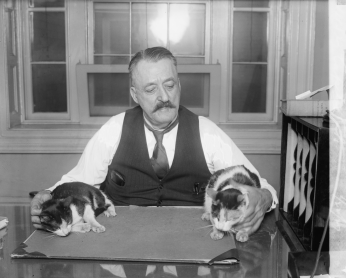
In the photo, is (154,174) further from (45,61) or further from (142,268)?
(45,61)

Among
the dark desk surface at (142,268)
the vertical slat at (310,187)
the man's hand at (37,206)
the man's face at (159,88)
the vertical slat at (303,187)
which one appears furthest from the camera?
the man's face at (159,88)

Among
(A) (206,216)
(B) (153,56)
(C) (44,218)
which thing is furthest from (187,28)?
(C) (44,218)

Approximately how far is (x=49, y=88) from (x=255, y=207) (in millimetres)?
2196

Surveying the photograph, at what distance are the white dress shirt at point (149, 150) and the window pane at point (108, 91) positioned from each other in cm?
113

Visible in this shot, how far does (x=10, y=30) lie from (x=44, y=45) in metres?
0.25

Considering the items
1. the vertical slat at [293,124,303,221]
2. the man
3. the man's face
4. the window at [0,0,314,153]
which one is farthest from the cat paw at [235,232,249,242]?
the window at [0,0,314,153]

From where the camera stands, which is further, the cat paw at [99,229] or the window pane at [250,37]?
the window pane at [250,37]

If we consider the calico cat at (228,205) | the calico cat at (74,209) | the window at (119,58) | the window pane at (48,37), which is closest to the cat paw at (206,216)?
the calico cat at (228,205)

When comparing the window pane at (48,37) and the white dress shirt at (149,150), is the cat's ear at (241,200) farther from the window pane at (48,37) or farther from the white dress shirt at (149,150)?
the window pane at (48,37)

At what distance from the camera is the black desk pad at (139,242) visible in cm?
127

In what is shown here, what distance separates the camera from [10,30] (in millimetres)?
3104

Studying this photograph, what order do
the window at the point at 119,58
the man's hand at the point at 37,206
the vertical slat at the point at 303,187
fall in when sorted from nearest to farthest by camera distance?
the vertical slat at the point at 303,187 < the man's hand at the point at 37,206 < the window at the point at 119,58

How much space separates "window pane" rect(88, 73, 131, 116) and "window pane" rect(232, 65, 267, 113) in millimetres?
805

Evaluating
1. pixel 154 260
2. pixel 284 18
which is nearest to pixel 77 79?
pixel 284 18
